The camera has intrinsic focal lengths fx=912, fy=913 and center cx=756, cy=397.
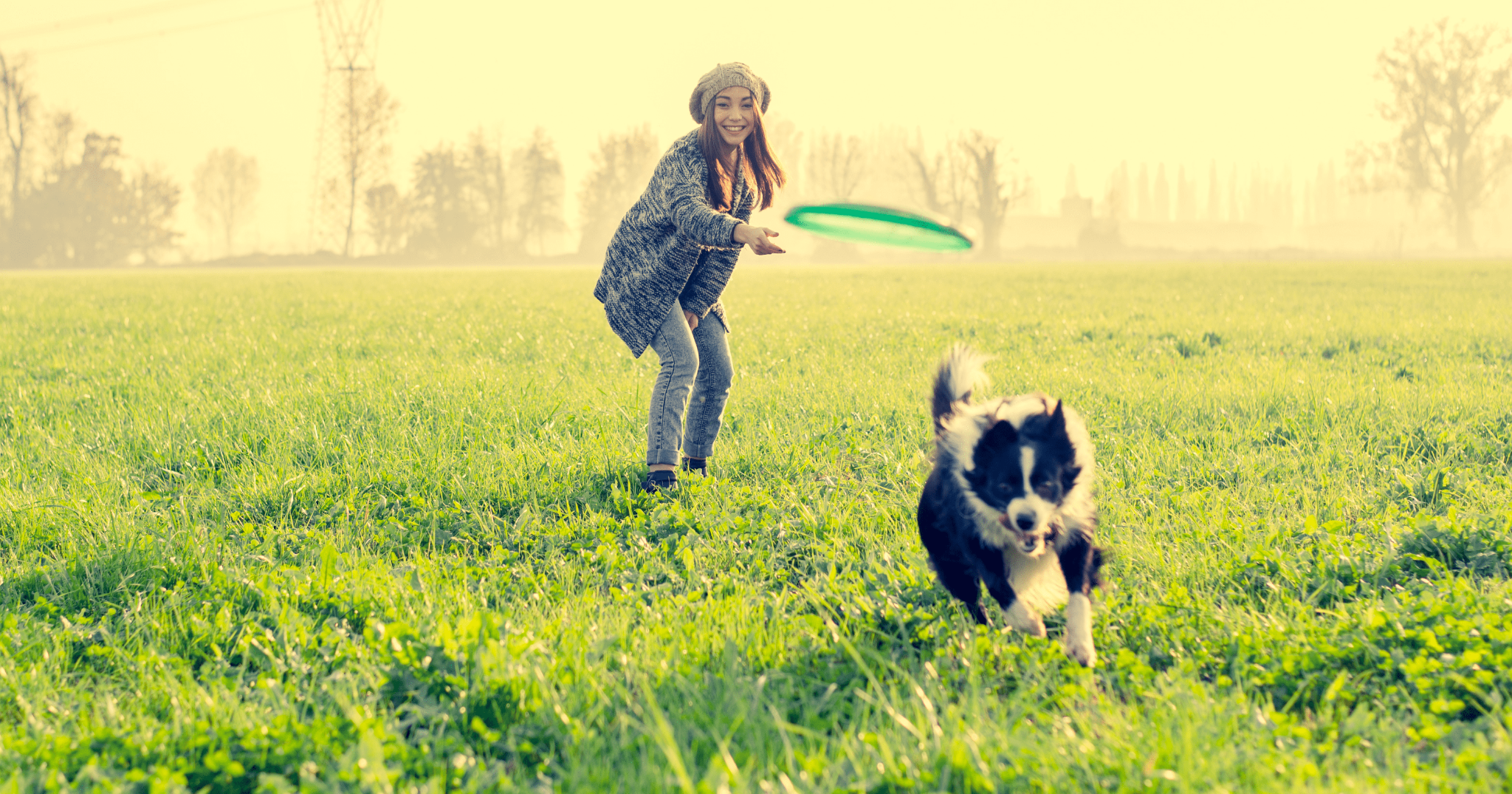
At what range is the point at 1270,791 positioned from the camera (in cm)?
215

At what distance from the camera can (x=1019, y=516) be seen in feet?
9.83

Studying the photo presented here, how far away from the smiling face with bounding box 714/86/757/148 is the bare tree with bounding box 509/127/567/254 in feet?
279

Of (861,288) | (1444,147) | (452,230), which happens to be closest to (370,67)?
(452,230)

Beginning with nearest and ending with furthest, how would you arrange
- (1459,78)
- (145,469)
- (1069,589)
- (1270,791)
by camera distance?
(1270,791)
(1069,589)
(145,469)
(1459,78)

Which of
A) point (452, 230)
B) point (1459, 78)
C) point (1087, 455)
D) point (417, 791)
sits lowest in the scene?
point (417, 791)

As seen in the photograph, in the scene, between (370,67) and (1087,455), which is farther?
(370,67)

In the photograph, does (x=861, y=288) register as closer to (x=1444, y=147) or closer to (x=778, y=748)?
(x=778, y=748)

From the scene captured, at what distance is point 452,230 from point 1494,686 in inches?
3358

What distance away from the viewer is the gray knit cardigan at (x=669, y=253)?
14.4 feet

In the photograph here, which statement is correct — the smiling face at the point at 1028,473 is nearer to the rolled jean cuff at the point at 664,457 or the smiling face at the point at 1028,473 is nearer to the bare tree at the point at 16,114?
the rolled jean cuff at the point at 664,457

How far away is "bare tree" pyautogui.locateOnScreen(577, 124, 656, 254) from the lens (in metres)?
90.0

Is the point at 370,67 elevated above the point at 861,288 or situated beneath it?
elevated above

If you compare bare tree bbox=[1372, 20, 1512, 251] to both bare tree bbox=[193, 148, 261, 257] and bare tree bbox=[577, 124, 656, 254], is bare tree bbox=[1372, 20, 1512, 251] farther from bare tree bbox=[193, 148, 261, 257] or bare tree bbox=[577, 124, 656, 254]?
bare tree bbox=[193, 148, 261, 257]

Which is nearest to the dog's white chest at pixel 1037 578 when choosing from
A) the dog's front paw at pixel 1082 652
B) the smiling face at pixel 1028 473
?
the smiling face at pixel 1028 473
